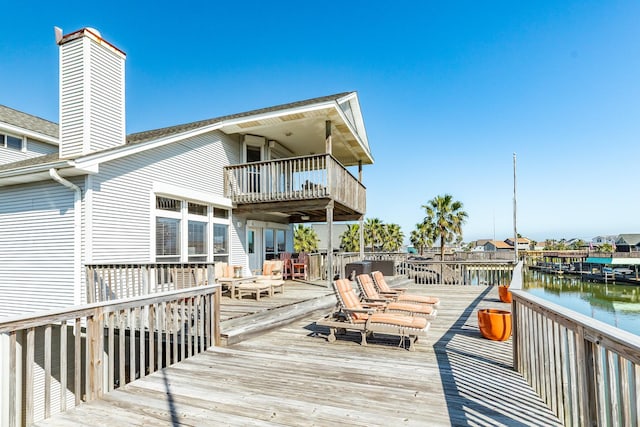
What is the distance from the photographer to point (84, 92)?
718 centimetres

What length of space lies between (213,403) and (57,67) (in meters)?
8.26

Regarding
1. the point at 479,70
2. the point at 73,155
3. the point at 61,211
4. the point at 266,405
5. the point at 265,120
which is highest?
the point at 479,70

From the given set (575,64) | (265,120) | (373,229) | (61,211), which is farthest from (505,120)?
(61,211)

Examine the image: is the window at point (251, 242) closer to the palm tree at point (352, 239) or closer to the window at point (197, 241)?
the window at point (197, 241)

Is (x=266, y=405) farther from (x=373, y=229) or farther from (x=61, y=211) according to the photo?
(x=373, y=229)

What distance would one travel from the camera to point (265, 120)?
1044cm

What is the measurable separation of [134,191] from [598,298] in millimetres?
38761

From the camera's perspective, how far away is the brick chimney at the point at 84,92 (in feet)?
23.6

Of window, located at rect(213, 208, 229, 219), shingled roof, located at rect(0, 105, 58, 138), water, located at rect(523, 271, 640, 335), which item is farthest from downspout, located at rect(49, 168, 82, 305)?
water, located at rect(523, 271, 640, 335)

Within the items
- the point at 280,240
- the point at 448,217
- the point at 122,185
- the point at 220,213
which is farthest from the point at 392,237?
the point at 122,185

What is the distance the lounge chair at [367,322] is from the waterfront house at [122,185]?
4305 millimetres

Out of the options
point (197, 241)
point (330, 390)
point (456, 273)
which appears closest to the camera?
point (330, 390)

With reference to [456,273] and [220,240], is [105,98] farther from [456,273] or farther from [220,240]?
[456,273]

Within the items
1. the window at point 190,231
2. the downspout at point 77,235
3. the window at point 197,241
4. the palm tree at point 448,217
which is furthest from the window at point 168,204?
the palm tree at point 448,217
